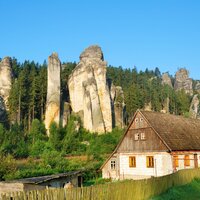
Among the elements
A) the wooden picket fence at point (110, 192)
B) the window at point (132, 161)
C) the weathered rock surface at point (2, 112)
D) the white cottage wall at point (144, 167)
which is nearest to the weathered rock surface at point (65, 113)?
the weathered rock surface at point (2, 112)

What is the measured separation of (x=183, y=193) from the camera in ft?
63.6

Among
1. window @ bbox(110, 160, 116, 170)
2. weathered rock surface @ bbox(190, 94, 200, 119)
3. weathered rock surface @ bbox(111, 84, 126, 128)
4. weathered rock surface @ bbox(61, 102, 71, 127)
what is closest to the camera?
window @ bbox(110, 160, 116, 170)

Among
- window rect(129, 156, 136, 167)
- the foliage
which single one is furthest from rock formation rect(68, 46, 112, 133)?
the foliage

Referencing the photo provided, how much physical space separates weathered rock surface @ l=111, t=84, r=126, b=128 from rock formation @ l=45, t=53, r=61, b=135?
14509 mm

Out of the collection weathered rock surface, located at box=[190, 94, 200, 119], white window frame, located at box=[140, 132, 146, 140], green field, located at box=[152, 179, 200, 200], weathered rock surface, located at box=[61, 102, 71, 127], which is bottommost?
green field, located at box=[152, 179, 200, 200]

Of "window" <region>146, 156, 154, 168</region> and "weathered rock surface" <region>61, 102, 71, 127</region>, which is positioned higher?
"weathered rock surface" <region>61, 102, 71, 127</region>

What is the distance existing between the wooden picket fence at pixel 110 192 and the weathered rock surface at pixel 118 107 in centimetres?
5057

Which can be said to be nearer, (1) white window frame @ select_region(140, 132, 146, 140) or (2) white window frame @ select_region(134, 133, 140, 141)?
(1) white window frame @ select_region(140, 132, 146, 140)

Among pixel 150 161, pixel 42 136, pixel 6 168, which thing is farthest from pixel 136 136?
pixel 42 136

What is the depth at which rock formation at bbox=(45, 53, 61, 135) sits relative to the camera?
6153cm

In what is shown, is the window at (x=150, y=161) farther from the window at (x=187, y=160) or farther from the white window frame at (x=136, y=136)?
the window at (x=187, y=160)

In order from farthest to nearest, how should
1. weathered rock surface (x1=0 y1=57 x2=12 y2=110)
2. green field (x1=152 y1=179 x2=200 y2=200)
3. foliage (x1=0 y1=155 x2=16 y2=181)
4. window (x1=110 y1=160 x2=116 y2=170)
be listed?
weathered rock surface (x1=0 y1=57 x2=12 y2=110), window (x1=110 y1=160 x2=116 y2=170), foliage (x1=0 y1=155 x2=16 y2=181), green field (x1=152 y1=179 x2=200 y2=200)

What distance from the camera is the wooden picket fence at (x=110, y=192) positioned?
36.8ft

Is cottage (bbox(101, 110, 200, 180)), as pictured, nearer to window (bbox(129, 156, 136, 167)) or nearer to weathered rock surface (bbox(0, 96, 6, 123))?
window (bbox(129, 156, 136, 167))
